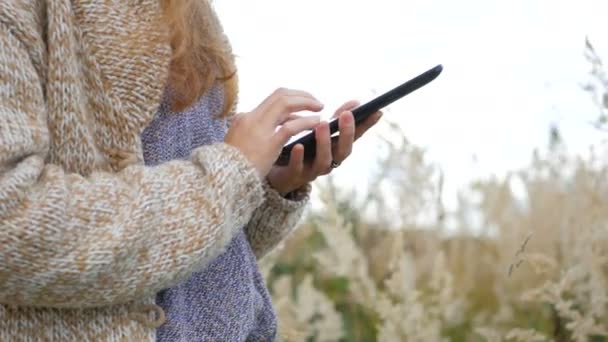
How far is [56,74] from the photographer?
4.66 ft

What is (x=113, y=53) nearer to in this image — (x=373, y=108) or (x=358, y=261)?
(x=373, y=108)

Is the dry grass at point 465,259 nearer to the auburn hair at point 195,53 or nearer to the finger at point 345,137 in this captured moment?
the finger at point 345,137

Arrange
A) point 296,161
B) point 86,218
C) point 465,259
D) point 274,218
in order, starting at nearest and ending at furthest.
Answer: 1. point 86,218
2. point 296,161
3. point 274,218
4. point 465,259

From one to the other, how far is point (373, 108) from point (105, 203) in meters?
0.46

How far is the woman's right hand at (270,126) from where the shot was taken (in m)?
1.55

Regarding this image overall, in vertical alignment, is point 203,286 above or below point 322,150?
below

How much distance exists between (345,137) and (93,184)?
424mm

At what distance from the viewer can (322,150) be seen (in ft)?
5.41

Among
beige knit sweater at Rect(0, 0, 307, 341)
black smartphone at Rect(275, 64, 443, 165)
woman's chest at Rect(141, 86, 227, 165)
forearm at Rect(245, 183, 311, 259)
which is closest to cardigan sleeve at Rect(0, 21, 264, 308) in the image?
beige knit sweater at Rect(0, 0, 307, 341)

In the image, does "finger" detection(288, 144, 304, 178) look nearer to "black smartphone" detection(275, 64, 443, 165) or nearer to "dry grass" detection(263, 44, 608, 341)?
"black smartphone" detection(275, 64, 443, 165)

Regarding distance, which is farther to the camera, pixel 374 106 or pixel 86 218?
pixel 374 106

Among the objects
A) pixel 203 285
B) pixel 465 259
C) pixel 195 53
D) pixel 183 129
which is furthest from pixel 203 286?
pixel 465 259

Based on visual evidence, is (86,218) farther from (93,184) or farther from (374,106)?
(374,106)

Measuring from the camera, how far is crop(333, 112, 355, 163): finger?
162cm
